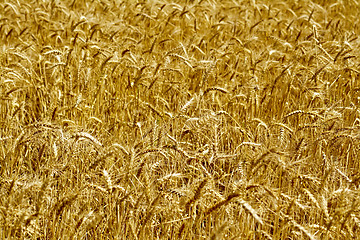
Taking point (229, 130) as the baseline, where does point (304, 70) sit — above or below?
above

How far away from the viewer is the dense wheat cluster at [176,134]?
6.64ft

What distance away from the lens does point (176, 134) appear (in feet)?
9.08

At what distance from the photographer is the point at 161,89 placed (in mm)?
3666

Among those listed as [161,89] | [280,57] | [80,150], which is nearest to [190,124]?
[80,150]

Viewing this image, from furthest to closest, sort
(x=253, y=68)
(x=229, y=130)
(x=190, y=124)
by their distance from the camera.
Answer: (x=253, y=68)
(x=229, y=130)
(x=190, y=124)

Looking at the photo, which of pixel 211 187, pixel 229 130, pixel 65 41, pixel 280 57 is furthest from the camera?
pixel 65 41

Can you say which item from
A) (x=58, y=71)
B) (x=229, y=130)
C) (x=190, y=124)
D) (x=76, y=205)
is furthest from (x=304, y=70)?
(x=76, y=205)

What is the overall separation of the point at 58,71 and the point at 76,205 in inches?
70.9

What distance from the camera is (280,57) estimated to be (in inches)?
163

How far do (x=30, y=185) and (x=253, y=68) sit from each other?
2.21 metres

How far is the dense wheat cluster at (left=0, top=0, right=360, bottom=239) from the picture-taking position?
2.03 meters

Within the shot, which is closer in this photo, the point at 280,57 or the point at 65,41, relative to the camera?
the point at 280,57

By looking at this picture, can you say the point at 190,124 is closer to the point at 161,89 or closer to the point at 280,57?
the point at 161,89

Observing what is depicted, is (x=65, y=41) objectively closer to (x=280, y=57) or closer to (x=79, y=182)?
(x=280, y=57)
